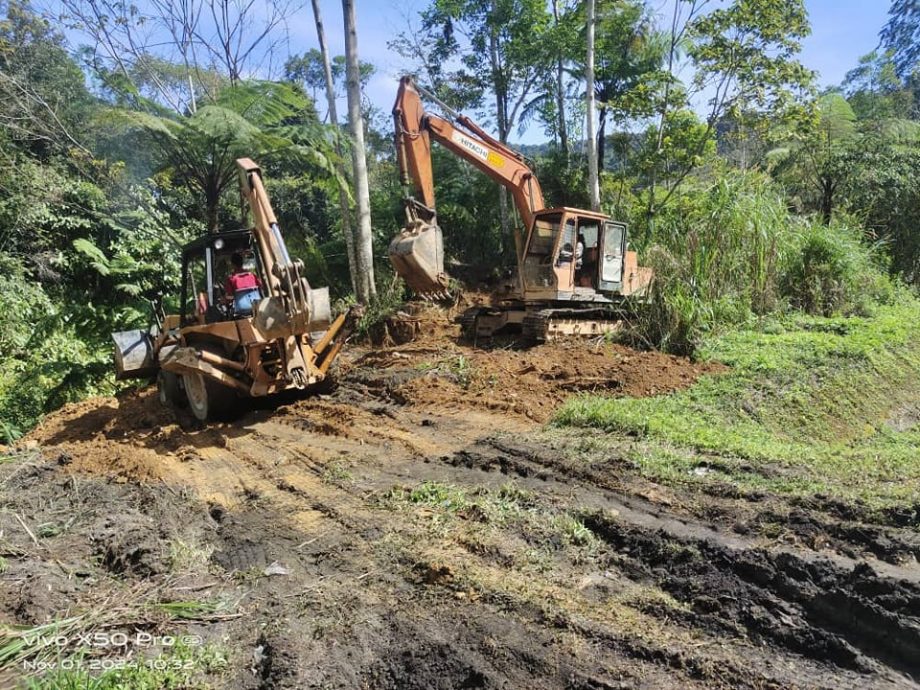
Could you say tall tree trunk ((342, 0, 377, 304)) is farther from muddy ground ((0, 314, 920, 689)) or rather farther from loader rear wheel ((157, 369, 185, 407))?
muddy ground ((0, 314, 920, 689))

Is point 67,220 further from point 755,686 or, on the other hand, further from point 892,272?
point 892,272

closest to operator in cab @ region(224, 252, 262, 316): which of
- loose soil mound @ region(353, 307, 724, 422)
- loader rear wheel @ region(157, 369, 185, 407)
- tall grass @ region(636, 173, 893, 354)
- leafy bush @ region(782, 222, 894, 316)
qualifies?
loader rear wheel @ region(157, 369, 185, 407)

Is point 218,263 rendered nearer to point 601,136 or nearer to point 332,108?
point 332,108

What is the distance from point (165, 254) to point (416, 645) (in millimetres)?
12988

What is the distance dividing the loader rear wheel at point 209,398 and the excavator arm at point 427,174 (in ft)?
11.3

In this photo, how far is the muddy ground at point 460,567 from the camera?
272 centimetres

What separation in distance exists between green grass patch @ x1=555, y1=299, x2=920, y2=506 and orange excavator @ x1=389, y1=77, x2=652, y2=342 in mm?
2483

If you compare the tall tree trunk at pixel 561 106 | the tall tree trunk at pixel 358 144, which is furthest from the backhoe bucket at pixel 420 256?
the tall tree trunk at pixel 561 106

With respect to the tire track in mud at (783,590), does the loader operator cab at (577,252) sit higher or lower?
higher

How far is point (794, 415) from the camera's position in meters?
6.92

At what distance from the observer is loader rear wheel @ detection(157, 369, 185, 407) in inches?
342

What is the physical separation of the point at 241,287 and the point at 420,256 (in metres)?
3.11

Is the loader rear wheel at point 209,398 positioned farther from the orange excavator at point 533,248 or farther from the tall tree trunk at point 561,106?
the tall tree trunk at point 561,106

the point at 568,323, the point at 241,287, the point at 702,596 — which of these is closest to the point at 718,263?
the point at 568,323
